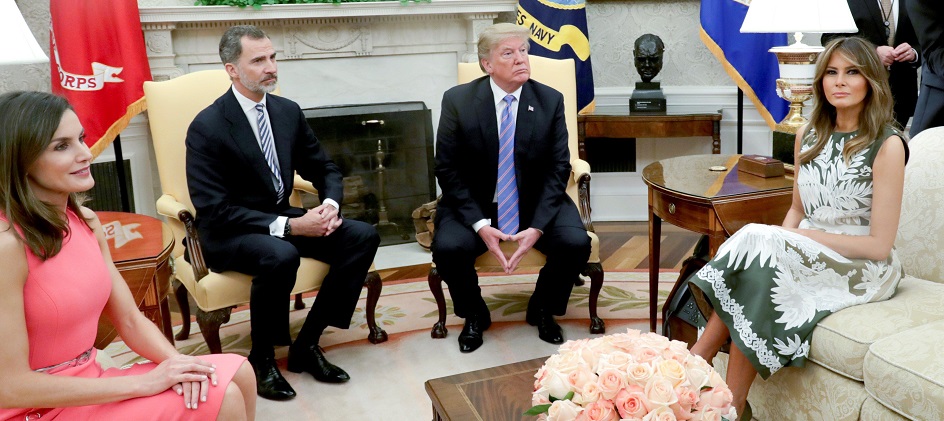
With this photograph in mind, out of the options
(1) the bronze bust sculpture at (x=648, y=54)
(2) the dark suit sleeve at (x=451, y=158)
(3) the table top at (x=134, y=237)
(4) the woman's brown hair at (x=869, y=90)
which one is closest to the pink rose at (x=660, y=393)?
(4) the woman's brown hair at (x=869, y=90)

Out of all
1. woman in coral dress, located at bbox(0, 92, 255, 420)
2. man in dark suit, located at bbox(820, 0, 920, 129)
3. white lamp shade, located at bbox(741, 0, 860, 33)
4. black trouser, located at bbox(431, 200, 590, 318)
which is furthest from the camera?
man in dark suit, located at bbox(820, 0, 920, 129)

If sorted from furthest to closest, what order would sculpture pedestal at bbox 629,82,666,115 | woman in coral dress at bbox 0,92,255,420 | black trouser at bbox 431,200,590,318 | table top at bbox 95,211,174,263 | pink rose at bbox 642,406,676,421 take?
sculpture pedestal at bbox 629,82,666,115 → black trouser at bbox 431,200,590,318 → table top at bbox 95,211,174,263 → woman in coral dress at bbox 0,92,255,420 → pink rose at bbox 642,406,676,421

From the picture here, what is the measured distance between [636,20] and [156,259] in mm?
3491

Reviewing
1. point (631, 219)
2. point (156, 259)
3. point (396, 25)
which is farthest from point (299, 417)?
point (631, 219)

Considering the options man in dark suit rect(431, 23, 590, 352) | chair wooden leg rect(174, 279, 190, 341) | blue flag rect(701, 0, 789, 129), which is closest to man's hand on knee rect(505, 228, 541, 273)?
man in dark suit rect(431, 23, 590, 352)

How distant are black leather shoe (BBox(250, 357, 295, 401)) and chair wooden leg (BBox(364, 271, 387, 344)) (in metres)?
0.48

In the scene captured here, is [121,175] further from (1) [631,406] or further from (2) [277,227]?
(1) [631,406]

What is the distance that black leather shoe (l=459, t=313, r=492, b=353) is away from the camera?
321cm

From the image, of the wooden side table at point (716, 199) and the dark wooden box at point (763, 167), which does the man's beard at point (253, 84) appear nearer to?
the wooden side table at point (716, 199)

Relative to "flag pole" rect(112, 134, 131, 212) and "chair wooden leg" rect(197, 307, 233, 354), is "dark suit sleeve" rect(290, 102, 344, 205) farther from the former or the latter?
"flag pole" rect(112, 134, 131, 212)

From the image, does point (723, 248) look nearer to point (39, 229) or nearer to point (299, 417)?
point (299, 417)

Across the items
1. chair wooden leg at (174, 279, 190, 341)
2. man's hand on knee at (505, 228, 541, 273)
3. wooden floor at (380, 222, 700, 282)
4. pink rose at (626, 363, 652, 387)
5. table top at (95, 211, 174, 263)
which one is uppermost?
table top at (95, 211, 174, 263)

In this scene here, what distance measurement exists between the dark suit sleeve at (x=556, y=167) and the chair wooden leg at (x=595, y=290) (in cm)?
26

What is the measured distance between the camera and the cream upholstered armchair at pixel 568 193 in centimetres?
326
